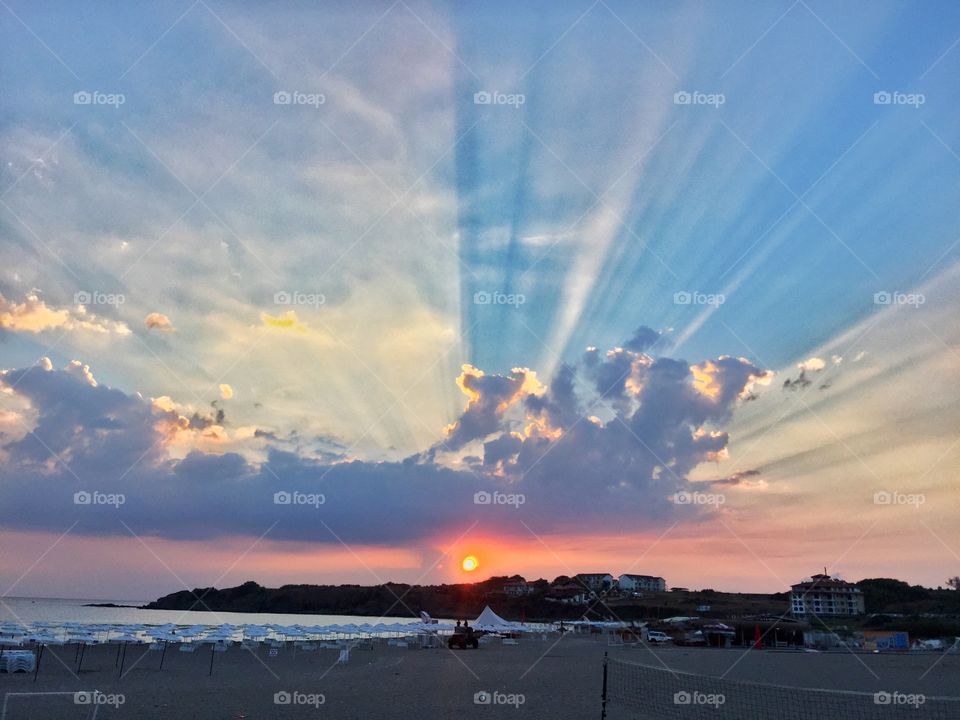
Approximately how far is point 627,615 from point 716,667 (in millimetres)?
94598

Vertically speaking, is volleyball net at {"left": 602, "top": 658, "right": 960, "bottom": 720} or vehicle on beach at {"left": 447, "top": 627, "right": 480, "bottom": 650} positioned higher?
volleyball net at {"left": 602, "top": 658, "right": 960, "bottom": 720}

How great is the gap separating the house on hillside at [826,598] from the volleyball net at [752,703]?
11748 centimetres

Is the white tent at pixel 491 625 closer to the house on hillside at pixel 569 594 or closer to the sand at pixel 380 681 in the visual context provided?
the sand at pixel 380 681

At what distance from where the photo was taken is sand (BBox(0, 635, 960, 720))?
58.2 ft

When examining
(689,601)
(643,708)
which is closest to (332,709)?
(643,708)

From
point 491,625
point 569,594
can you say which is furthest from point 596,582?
point 491,625

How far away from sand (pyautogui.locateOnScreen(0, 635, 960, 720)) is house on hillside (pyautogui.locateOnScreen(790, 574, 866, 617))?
94.0 meters

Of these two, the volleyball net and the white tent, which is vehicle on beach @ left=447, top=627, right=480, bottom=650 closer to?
the white tent

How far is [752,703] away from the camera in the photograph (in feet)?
64.2

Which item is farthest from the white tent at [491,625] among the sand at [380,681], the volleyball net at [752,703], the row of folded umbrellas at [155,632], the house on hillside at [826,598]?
the house on hillside at [826,598]

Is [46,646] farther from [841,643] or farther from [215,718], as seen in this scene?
[841,643]

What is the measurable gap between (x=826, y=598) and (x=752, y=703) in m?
129

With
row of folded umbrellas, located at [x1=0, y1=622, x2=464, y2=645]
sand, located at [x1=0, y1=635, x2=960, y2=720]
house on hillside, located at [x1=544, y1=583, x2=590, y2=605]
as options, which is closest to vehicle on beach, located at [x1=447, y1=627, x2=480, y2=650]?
sand, located at [x1=0, y1=635, x2=960, y2=720]

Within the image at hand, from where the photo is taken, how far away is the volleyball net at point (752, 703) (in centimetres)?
1781
